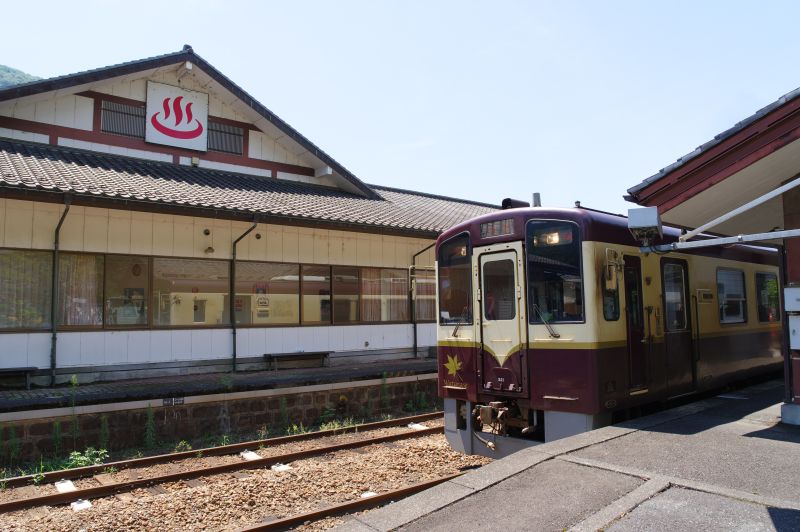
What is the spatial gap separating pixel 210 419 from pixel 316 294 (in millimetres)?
4354

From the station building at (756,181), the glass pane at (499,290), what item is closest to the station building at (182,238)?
the glass pane at (499,290)

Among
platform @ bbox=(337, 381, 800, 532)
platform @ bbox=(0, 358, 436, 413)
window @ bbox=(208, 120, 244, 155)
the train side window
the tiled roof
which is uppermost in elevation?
window @ bbox=(208, 120, 244, 155)

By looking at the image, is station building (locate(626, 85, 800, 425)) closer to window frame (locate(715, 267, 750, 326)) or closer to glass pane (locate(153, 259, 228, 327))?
window frame (locate(715, 267, 750, 326))

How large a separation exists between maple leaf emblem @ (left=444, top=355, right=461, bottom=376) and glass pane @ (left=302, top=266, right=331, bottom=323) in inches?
249

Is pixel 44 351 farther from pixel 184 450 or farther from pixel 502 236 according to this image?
pixel 502 236

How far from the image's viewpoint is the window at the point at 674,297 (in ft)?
23.6

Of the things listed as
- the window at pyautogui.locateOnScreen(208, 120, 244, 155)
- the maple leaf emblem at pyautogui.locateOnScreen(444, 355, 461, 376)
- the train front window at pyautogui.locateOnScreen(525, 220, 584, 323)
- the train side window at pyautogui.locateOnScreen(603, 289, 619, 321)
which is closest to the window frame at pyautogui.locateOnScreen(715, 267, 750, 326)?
the train side window at pyautogui.locateOnScreen(603, 289, 619, 321)

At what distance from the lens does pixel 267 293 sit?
12.6 metres

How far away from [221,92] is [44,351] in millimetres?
7107

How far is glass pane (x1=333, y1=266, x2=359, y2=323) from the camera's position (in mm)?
13586

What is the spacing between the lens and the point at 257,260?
12.4m

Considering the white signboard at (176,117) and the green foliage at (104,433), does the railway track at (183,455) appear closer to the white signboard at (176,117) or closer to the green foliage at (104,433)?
the green foliage at (104,433)

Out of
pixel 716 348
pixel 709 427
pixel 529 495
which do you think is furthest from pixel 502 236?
pixel 716 348

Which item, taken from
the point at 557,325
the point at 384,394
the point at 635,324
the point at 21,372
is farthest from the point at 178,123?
the point at 635,324
